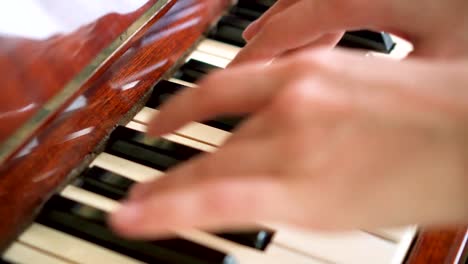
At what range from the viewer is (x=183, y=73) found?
1131 millimetres

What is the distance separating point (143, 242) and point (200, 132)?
252 mm

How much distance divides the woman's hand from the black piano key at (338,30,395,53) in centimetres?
65

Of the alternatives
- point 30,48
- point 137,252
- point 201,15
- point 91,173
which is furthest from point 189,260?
point 201,15

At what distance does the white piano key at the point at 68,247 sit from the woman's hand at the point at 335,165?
0.80 feet

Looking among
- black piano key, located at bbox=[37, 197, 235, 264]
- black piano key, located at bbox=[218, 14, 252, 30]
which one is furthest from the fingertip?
black piano key, located at bbox=[218, 14, 252, 30]

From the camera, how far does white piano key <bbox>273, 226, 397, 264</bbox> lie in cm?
84

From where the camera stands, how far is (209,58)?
46.5 inches

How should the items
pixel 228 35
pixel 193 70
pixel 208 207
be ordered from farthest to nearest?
1. pixel 228 35
2. pixel 193 70
3. pixel 208 207

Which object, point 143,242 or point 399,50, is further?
point 399,50

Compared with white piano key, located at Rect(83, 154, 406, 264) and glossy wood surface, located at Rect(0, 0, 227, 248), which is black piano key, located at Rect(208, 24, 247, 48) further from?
white piano key, located at Rect(83, 154, 406, 264)

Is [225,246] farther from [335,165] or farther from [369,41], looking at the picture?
[369,41]

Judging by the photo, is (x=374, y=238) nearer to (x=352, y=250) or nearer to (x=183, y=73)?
(x=352, y=250)

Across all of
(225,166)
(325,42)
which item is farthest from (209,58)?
(225,166)

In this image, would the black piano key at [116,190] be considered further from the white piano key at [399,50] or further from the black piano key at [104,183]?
the white piano key at [399,50]
